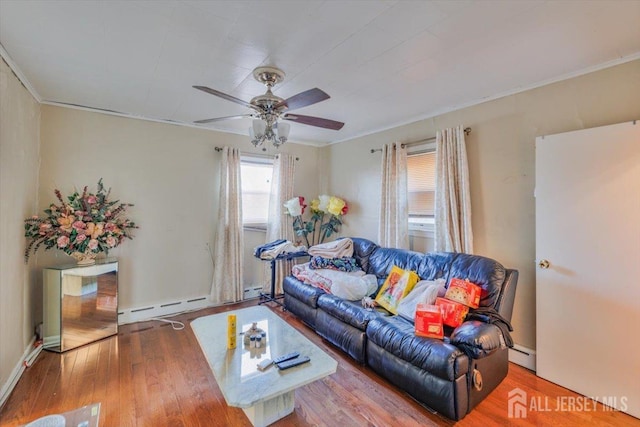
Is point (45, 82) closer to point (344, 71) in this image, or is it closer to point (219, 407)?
point (344, 71)

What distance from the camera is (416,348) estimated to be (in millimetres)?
1973

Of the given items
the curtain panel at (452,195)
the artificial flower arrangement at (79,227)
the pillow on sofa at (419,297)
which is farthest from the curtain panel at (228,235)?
the curtain panel at (452,195)

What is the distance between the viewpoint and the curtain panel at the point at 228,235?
3783 mm

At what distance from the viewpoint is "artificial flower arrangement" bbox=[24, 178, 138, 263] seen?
2.62 meters

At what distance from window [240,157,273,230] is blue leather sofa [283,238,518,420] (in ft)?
5.42

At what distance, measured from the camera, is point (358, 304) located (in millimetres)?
2725

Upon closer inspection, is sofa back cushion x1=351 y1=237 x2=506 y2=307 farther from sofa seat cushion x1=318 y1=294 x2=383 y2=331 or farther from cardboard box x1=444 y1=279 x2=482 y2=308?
sofa seat cushion x1=318 y1=294 x2=383 y2=331

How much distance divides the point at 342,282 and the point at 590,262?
78.7 inches

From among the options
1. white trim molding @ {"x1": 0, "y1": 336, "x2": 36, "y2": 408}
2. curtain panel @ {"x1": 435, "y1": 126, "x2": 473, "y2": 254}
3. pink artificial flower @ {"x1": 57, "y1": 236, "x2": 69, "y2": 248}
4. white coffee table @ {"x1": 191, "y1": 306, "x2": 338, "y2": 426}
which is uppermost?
curtain panel @ {"x1": 435, "y1": 126, "x2": 473, "y2": 254}

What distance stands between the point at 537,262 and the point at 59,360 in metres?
4.27

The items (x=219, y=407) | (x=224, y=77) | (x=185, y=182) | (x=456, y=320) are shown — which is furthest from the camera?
(x=185, y=182)

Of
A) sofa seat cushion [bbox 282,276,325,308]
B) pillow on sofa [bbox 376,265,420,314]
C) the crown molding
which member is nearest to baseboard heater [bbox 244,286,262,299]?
sofa seat cushion [bbox 282,276,325,308]

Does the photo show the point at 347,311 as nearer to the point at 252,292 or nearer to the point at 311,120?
the point at 311,120

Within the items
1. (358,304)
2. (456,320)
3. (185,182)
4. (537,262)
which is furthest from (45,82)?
(537,262)
